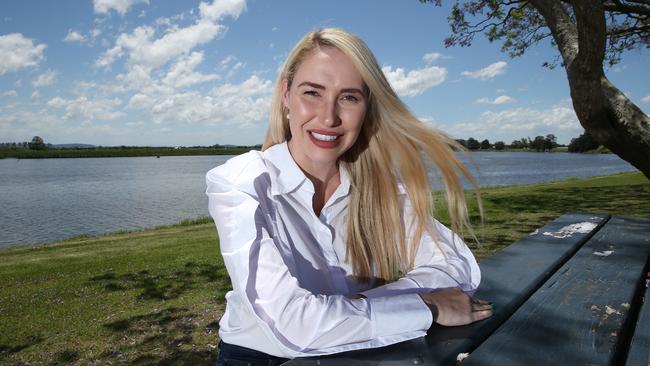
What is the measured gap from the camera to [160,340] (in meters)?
4.57

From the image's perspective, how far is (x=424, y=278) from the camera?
1.95m

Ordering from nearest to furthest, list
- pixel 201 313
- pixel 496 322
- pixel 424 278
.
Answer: pixel 496 322, pixel 424 278, pixel 201 313

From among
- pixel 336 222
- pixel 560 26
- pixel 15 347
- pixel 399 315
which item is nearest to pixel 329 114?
pixel 336 222

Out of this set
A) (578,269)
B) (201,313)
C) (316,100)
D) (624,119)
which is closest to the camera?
(316,100)

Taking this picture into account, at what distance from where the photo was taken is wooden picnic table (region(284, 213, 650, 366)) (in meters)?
1.44

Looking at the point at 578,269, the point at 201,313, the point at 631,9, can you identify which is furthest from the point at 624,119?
the point at 201,313

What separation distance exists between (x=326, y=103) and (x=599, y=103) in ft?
18.0

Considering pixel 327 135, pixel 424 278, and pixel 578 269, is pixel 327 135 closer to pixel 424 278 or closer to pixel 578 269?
pixel 424 278

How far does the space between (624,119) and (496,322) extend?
19.1 feet

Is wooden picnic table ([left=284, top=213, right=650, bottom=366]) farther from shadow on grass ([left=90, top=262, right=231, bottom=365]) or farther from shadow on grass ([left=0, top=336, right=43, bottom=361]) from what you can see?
shadow on grass ([left=0, top=336, right=43, bottom=361])

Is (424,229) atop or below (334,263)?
atop

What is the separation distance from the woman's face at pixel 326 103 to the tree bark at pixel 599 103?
188 inches

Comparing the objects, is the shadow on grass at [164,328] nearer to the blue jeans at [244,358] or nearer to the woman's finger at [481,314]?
the blue jeans at [244,358]

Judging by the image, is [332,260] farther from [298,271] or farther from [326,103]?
[326,103]
